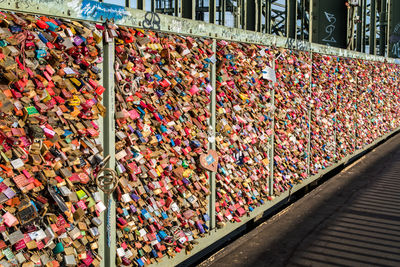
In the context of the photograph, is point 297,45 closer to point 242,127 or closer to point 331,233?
point 242,127

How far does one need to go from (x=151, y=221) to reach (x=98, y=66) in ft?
4.35

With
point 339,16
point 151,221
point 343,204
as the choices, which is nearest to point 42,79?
point 151,221

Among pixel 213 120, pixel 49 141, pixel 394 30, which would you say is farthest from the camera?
pixel 394 30

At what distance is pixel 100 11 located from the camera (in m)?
3.22

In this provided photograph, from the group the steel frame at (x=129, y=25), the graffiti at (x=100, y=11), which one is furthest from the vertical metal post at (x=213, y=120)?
the graffiti at (x=100, y=11)

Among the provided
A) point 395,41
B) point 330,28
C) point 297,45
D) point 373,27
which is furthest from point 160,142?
point 395,41

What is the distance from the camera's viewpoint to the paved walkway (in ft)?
15.5

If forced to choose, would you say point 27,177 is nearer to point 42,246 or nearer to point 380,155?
point 42,246

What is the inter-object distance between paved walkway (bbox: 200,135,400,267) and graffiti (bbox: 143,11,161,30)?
231 centimetres

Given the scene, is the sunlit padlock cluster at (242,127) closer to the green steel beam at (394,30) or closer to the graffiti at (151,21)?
the graffiti at (151,21)

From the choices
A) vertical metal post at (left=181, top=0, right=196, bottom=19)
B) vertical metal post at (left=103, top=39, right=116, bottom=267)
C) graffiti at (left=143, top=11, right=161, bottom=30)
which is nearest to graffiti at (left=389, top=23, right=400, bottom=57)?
vertical metal post at (left=181, top=0, right=196, bottom=19)

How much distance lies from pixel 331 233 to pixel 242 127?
1595 millimetres

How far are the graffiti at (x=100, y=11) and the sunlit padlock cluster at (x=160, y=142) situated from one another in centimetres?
14

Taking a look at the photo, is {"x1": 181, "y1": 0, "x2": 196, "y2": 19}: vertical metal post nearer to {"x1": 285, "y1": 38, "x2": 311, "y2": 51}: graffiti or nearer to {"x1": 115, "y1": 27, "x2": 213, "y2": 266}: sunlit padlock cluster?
{"x1": 285, "y1": 38, "x2": 311, "y2": 51}: graffiti
